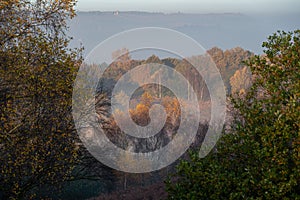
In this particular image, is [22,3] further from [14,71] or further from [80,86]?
[80,86]

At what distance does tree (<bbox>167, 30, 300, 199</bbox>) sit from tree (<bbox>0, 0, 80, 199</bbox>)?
18.5 ft

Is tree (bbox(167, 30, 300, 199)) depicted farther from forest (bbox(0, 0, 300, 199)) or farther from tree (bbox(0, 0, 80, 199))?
tree (bbox(0, 0, 80, 199))

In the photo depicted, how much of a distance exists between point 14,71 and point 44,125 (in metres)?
2.31

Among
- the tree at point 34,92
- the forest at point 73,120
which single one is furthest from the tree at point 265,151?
the tree at point 34,92

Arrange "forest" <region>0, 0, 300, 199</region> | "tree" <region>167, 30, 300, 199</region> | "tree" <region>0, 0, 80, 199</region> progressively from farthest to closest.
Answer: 1. "tree" <region>0, 0, 80, 199</region>
2. "forest" <region>0, 0, 300, 199</region>
3. "tree" <region>167, 30, 300, 199</region>

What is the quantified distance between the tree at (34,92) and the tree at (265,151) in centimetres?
563

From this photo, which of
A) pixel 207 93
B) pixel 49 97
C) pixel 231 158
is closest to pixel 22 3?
pixel 49 97

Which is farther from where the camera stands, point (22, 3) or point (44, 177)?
point (44, 177)

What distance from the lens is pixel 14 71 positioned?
48.6ft

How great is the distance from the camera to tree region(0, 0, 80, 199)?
15133 mm

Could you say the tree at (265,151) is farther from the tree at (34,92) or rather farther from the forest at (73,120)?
the tree at (34,92)

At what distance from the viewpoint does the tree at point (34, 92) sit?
596 inches

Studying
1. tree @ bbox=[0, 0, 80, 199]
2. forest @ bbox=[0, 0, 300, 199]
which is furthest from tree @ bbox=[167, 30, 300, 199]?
tree @ bbox=[0, 0, 80, 199]

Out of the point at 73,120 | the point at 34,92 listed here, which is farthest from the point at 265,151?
the point at 73,120
